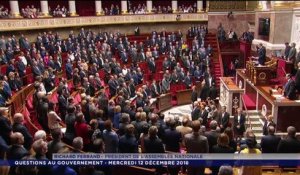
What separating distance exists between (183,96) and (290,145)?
954 cm

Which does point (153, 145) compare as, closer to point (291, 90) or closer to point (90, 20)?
point (291, 90)

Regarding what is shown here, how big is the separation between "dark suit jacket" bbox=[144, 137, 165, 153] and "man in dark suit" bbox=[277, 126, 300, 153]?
173 cm

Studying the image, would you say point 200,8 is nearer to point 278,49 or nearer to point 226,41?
point 226,41

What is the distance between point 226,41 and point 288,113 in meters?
10.6

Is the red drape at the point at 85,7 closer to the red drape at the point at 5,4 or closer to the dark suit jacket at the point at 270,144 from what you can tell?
the red drape at the point at 5,4

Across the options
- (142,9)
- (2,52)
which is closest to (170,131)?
(2,52)

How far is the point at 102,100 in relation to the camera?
8.41 m

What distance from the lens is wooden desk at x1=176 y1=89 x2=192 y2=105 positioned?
14.3 meters

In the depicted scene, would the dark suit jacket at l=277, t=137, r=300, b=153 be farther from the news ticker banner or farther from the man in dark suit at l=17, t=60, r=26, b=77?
the man in dark suit at l=17, t=60, r=26, b=77

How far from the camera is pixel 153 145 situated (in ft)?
15.6

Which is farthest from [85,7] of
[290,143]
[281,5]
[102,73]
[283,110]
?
[290,143]

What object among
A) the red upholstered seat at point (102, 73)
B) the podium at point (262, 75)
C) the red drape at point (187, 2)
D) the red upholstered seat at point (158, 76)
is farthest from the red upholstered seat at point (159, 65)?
the red drape at point (187, 2)

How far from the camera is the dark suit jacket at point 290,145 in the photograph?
4.91m

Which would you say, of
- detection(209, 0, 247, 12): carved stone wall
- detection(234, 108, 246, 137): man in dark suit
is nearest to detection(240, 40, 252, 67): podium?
detection(209, 0, 247, 12): carved stone wall
